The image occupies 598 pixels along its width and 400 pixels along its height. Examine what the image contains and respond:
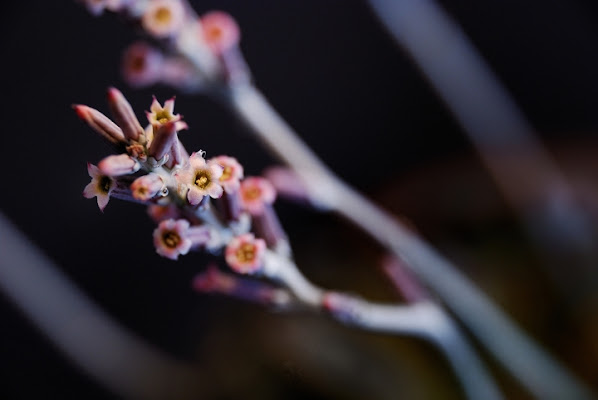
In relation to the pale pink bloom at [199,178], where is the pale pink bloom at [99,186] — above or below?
below

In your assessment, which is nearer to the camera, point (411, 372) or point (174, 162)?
point (174, 162)

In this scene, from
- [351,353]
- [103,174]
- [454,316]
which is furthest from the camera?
[351,353]

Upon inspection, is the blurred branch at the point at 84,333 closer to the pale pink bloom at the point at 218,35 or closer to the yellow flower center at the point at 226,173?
the pale pink bloom at the point at 218,35

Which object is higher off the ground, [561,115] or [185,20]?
[561,115]

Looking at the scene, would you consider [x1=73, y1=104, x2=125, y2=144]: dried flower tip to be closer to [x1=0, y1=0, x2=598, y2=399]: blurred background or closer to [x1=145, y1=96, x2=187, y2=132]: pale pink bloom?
[x1=145, y1=96, x2=187, y2=132]: pale pink bloom

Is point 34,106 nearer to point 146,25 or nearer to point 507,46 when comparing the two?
point 146,25

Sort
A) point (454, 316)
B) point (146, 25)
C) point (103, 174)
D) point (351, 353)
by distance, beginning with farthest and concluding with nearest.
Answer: point (351, 353) < point (454, 316) < point (146, 25) < point (103, 174)

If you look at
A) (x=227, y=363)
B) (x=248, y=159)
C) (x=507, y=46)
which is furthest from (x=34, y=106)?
(x=507, y=46)

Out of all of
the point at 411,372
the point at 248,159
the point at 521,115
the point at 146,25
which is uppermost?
the point at 521,115

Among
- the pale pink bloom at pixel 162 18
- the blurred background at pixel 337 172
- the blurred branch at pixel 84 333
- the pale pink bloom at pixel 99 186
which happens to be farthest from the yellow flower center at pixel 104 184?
the blurred branch at pixel 84 333
